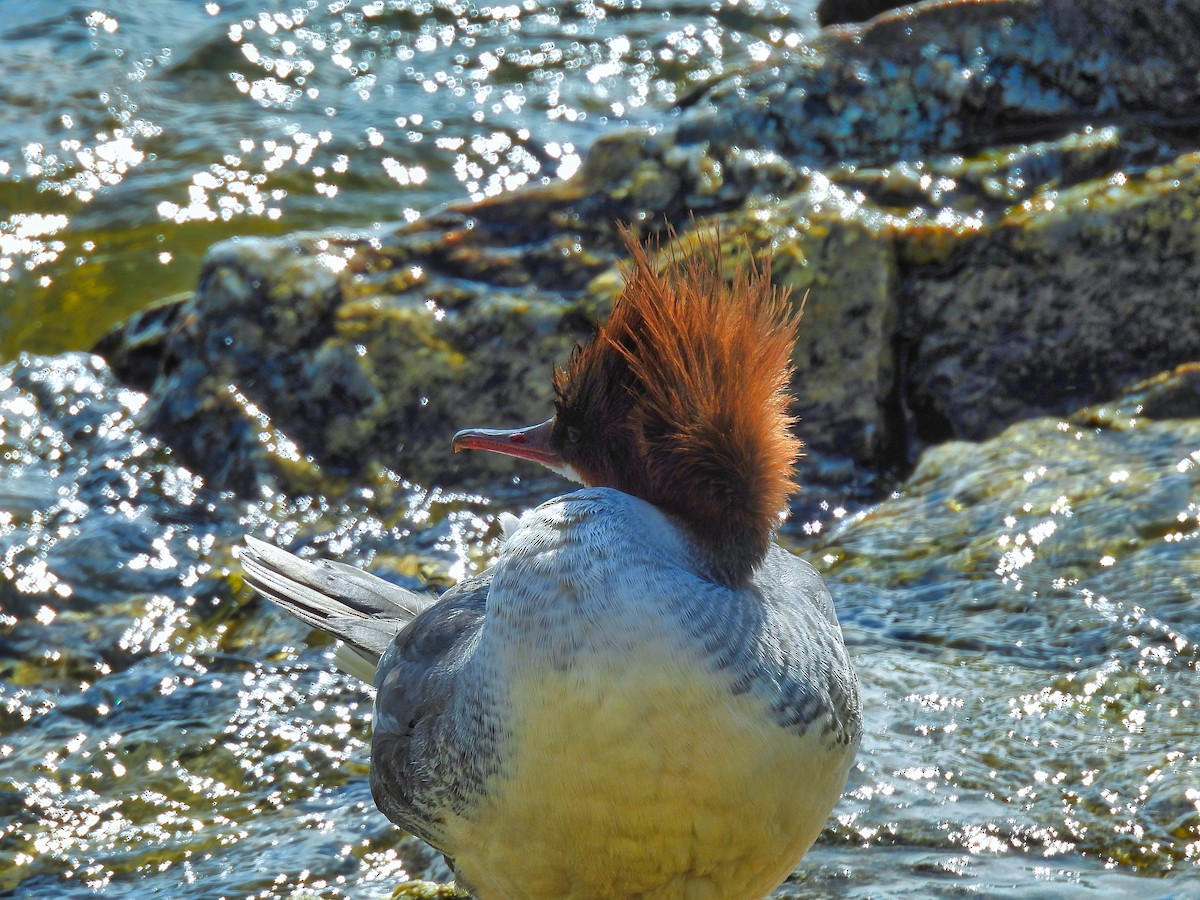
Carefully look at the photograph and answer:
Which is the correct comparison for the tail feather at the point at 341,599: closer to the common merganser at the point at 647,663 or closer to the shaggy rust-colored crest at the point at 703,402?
the common merganser at the point at 647,663

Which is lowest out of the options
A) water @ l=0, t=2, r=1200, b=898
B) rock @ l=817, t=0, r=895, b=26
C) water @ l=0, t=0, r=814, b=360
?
water @ l=0, t=2, r=1200, b=898

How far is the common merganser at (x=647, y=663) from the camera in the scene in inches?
108

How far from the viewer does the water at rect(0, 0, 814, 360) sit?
8531 millimetres

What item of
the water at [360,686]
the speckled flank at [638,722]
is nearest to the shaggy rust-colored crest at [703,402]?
the speckled flank at [638,722]

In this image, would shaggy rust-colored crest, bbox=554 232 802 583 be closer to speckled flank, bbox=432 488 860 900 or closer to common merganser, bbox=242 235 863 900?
common merganser, bbox=242 235 863 900

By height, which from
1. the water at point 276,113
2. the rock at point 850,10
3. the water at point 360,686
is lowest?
the water at point 360,686

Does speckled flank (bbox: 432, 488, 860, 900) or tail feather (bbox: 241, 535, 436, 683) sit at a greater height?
speckled flank (bbox: 432, 488, 860, 900)

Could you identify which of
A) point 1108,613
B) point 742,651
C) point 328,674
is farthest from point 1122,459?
point 328,674

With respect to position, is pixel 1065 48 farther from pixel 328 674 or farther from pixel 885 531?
pixel 328 674

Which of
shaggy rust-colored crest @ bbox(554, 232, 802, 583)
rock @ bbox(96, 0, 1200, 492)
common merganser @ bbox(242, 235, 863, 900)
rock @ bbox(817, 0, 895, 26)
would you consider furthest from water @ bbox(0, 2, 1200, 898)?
rock @ bbox(817, 0, 895, 26)

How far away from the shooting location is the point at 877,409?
5.79 m

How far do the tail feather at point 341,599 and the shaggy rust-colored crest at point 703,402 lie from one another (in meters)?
1.24

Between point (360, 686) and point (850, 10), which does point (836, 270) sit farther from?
point (850, 10)

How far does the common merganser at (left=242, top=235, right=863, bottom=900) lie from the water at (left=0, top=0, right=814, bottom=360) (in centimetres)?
482
